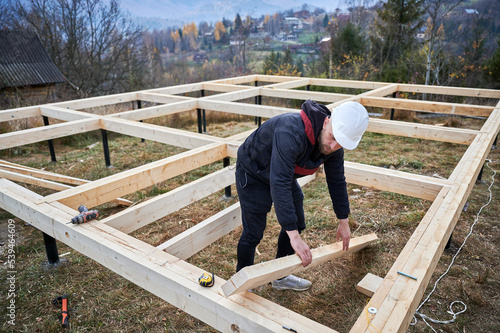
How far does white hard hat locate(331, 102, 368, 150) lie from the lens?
5.82 feet

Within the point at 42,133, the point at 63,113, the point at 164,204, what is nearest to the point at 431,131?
the point at 164,204

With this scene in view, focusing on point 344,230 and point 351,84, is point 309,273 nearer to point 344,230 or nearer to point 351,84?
point 344,230

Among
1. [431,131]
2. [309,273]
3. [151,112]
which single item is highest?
[151,112]

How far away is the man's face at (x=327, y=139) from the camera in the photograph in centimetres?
187

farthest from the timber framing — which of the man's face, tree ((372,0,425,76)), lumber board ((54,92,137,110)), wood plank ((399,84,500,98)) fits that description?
tree ((372,0,425,76))

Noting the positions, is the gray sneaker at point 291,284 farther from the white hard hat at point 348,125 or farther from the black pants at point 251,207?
the white hard hat at point 348,125

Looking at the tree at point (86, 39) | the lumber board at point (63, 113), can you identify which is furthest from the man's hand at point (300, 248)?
the tree at point (86, 39)

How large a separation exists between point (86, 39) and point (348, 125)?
1965 centimetres

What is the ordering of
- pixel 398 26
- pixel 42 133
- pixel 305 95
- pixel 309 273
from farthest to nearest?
pixel 398 26 → pixel 305 95 → pixel 42 133 → pixel 309 273

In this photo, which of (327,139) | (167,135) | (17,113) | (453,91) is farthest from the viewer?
(453,91)

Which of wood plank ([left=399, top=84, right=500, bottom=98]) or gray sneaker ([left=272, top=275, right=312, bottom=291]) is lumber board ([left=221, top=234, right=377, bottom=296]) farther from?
wood plank ([left=399, top=84, right=500, bottom=98])

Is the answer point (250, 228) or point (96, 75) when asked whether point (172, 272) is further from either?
point (96, 75)

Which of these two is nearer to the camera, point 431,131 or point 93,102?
point 431,131

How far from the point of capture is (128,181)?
2.94 meters
